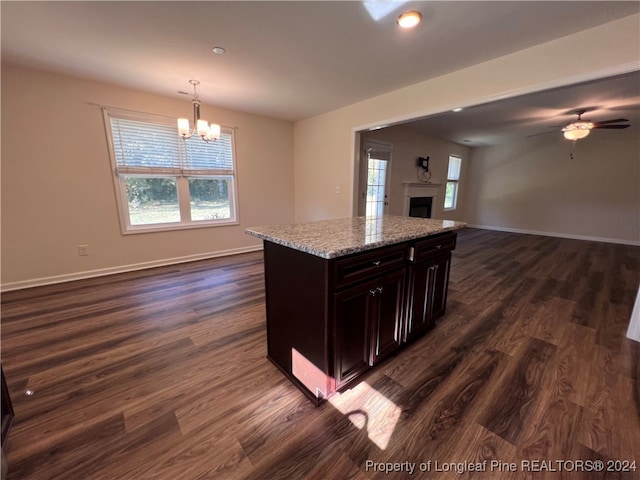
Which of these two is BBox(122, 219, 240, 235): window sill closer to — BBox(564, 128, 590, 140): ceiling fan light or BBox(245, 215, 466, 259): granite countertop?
BBox(245, 215, 466, 259): granite countertop

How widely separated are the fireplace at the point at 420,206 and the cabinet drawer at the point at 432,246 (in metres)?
3.96

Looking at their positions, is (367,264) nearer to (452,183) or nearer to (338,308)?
(338,308)

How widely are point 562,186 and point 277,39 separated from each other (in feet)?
25.0

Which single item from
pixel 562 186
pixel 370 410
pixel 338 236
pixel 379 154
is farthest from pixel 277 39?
pixel 562 186

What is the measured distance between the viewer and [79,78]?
9.68 ft

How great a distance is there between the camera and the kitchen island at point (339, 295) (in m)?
1.34

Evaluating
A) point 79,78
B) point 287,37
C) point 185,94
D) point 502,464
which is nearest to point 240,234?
point 185,94

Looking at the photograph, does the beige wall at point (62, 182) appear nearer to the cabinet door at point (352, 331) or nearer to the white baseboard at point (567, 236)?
the cabinet door at point (352, 331)

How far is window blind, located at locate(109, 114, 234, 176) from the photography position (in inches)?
131

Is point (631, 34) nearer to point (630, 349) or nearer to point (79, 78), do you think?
point (630, 349)

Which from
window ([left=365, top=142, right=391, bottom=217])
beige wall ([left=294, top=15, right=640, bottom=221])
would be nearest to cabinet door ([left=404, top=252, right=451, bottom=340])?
beige wall ([left=294, top=15, right=640, bottom=221])

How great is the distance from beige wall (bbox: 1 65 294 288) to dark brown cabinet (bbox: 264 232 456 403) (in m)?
3.04

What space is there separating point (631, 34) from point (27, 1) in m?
4.29

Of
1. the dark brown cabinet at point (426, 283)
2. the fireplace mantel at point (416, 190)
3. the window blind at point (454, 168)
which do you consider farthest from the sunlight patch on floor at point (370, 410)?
the window blind at point (454, 168)
